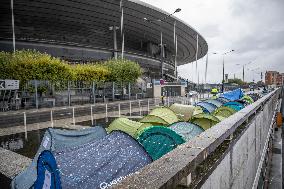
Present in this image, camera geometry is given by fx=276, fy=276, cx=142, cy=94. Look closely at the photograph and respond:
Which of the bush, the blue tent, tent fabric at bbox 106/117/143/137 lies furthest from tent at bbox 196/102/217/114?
the bush

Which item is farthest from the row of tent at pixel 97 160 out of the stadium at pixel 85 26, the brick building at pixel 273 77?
the brick building at pixel 273 77

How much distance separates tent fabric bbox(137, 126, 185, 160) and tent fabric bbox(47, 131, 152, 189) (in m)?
1.31

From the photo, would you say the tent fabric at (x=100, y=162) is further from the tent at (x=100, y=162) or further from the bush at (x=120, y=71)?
the bush at (x=120, y=71)

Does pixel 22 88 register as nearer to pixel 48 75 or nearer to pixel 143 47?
pixel 48 75

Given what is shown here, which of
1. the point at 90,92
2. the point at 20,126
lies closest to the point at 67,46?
the point at 90,92

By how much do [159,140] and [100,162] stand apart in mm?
2276

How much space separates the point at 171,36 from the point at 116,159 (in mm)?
70246

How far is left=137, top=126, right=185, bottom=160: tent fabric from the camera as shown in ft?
20.1

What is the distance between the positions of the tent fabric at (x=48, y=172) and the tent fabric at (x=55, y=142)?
150 centimetres

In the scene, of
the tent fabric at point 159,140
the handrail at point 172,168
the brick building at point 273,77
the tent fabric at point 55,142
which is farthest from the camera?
the brick building at point 273,77

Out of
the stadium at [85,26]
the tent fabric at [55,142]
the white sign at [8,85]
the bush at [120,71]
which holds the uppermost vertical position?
the stadium at [85,26]

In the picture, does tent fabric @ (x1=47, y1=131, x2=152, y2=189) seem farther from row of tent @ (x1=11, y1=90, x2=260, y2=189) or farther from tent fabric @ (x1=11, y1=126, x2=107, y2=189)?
tent fabric @ (x1=11, y1=126, x2=107, y2=189)

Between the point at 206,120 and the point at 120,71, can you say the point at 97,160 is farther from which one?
the point at 120,71

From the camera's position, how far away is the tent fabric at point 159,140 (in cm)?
614
